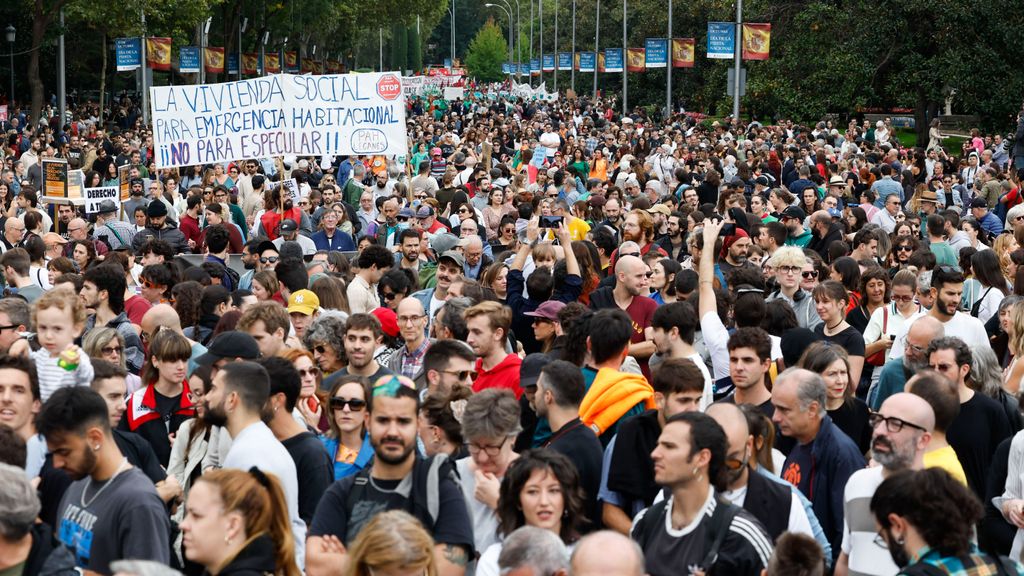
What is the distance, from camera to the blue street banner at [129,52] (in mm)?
40844

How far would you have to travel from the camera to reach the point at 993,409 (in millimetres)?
7270

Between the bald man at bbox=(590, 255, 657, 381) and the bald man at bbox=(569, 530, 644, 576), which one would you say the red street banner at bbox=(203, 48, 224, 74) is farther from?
the bald man at bbox=(569, 530, 644, 576)

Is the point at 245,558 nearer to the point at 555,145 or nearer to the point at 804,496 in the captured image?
the point at 804,496

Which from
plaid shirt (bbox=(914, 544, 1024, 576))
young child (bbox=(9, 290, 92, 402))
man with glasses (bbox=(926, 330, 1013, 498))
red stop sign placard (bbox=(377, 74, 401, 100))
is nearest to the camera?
plaid shirt (bbox=(914, 544, 1024, 576))

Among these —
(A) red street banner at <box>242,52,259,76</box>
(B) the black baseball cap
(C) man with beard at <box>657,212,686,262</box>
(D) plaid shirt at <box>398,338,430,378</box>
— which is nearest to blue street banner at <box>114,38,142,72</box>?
(A) red street banner at <box>242,52,259,76</box>

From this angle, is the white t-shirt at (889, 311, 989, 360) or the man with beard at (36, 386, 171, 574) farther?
the white t-shirt at (889, 311, 989, 360)

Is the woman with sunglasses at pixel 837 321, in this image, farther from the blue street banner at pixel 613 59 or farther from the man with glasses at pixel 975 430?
the blue street banner at pixel 613 59

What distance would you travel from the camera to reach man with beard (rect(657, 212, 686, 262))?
1439 centimetres

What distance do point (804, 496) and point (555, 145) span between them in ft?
67.2

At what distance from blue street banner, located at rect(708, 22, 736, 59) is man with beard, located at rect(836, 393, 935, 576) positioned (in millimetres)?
37249

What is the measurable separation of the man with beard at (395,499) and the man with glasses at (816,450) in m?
1.72

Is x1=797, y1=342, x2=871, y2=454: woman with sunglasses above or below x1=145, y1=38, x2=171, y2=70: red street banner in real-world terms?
below

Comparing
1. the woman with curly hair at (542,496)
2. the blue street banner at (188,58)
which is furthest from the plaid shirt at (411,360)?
the blue street banner at (188,58)

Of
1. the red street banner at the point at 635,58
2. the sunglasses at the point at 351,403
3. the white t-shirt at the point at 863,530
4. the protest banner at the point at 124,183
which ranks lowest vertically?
the white t-shirt at the point at 863,530
